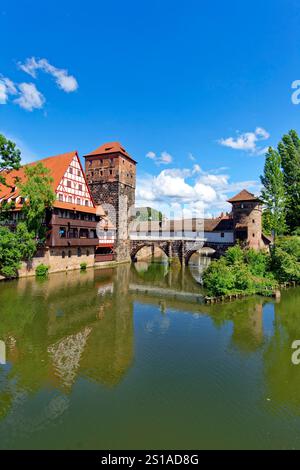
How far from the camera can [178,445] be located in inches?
286

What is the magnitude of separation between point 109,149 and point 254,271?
108 ft

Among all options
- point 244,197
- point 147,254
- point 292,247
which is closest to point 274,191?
point 244,197

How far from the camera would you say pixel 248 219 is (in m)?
38.9

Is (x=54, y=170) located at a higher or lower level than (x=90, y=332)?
higher

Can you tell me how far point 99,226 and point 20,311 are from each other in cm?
2594

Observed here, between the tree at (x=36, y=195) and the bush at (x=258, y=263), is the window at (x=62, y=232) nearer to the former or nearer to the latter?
the tree at (x=36, y=195)

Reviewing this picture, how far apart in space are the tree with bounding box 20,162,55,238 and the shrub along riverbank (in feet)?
61.5

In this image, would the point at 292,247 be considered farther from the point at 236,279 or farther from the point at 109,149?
the point at 109,149

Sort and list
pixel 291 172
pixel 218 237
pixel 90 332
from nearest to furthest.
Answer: pixel 90 332
pixel 291 172
pixel 218 237

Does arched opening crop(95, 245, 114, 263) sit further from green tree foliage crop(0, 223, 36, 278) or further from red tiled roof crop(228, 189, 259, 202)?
red tiled roof crop(228, 189, 259, 202)

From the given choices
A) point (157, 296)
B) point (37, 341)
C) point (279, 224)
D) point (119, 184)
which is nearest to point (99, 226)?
point (119, 184)

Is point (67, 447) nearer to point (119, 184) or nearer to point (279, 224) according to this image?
point (279, 224)

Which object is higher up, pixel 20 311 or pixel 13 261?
pixel 13 261

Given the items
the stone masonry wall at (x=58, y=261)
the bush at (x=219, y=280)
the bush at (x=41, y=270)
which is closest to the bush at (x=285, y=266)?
the bush at (x=219, y=280)
